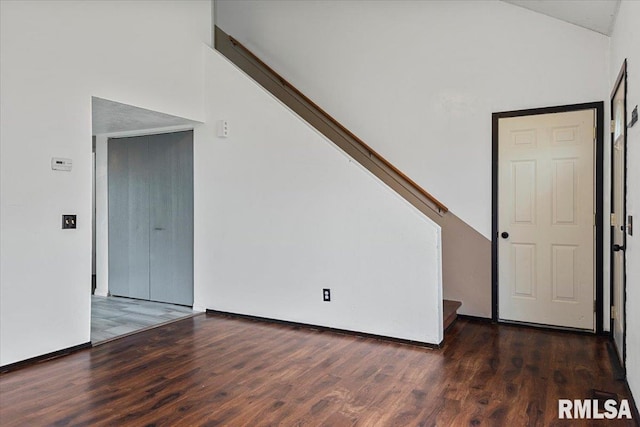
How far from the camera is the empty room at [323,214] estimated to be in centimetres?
Answer: 282

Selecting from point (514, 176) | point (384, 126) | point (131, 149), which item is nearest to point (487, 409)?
point (514, 176)

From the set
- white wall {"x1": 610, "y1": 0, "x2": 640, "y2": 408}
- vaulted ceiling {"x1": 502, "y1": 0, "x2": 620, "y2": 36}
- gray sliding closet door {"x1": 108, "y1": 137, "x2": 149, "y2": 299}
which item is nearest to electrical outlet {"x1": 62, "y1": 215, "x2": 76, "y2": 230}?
gray sliding closet door {"x1": 108, "y1": 137, "x2": 149, "y2": 299}

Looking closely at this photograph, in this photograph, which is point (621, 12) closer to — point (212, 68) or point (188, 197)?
point (212, 68)

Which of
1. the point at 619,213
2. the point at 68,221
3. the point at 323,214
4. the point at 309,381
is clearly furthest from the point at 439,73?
the point at 68,221

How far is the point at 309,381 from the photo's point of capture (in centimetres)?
295

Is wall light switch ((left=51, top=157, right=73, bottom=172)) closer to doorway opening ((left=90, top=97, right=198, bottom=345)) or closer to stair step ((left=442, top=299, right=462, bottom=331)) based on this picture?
doorway opening ((left=90, top=97, right=198, bottom=345))

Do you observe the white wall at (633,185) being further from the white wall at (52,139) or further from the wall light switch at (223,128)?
the white wall at (52,139)

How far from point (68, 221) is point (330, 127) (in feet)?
9.49

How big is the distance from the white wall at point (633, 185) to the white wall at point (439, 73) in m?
1.02

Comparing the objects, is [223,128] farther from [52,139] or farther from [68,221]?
[68,221]

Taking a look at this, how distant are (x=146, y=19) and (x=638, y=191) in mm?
4153

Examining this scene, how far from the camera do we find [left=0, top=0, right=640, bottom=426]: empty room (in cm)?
282

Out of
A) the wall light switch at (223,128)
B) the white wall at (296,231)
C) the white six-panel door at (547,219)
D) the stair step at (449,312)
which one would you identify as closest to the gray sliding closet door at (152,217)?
the white wall at (296,231)

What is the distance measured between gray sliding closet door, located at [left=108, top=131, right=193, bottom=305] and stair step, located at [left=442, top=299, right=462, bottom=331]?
2.82 meters
